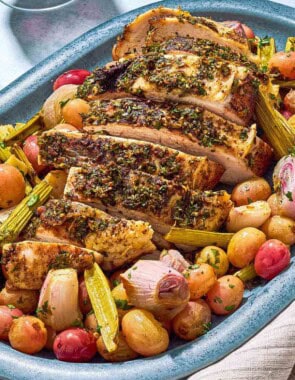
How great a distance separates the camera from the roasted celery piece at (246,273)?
144 inches

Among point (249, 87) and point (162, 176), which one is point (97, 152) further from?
point (249, 87)

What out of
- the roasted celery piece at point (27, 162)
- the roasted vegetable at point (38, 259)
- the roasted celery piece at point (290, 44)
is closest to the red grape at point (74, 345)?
the roasted vegetable at point (38, 259)

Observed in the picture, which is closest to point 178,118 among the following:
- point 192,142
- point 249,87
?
Result: point 192,142

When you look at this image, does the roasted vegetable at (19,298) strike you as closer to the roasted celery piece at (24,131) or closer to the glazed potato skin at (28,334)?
the glazed potato skin at (28,334)

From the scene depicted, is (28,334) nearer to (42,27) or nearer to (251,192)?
(251,192)

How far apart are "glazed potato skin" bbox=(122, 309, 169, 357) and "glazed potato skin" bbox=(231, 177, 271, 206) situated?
2.59 ft

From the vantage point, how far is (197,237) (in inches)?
146

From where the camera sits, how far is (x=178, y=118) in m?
3.89

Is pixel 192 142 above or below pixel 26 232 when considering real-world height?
above

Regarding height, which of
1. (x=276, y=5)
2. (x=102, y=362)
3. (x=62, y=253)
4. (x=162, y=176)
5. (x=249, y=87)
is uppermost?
(x=276, y=5)

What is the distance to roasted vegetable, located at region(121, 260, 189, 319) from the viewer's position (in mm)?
3385

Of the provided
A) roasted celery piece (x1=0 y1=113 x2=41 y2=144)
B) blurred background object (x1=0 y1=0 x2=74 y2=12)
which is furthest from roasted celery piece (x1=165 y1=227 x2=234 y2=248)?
blurred background object (x1=0 y1=0 x2=74 y2=12)

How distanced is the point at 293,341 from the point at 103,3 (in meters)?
3.67

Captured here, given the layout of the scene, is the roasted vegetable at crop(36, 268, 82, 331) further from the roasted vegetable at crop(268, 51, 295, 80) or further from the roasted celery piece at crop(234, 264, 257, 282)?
the roasted vegetable at crop(268, 51, 295, 80)
